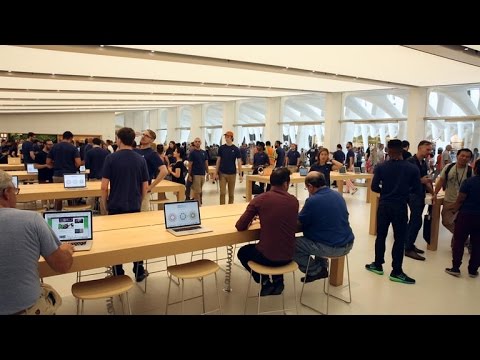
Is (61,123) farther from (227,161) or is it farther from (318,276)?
(318,276)

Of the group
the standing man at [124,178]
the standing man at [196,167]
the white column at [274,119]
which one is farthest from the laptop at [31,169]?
the white column at [274,119]

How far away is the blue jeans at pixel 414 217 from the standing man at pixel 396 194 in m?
0.90

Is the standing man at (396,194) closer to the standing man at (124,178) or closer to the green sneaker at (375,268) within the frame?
the green sneaker at (375,268)

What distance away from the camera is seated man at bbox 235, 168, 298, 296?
9.52 feet

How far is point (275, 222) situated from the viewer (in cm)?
289

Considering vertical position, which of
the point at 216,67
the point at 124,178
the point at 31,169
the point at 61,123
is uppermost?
the point at 216,67

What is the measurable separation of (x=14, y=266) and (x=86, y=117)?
71.8 feet

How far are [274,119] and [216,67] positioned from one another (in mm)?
8118

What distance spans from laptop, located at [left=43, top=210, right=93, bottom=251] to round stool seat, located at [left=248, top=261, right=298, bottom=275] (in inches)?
50.9

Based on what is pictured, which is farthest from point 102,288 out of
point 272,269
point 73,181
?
point 73,181

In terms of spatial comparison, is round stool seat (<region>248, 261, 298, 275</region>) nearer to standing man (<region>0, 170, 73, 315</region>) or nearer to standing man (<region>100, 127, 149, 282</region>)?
standing man (<region>100, 127, 149, 282</region>)

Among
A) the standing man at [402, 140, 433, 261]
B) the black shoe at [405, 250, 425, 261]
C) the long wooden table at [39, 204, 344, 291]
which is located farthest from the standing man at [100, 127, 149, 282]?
the black shoe at [405, 250, 425, 261]
